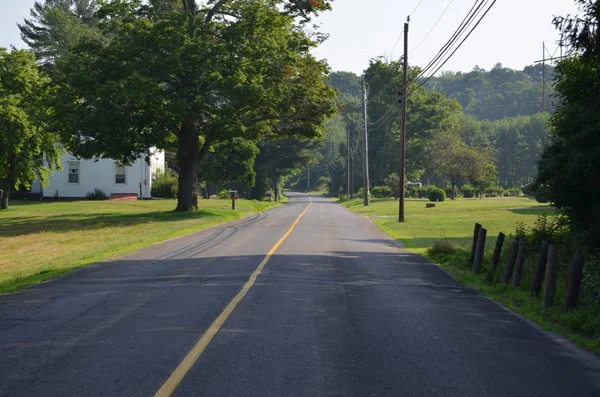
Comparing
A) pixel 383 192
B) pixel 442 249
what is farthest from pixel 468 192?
pixel 442 249

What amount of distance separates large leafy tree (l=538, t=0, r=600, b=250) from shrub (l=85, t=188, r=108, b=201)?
4699 cm

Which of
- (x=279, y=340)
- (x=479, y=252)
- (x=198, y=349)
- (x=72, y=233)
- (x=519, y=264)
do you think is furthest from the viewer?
(x=72, y=233)

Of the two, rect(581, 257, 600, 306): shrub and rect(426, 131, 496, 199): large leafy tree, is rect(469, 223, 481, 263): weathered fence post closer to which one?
rect(581, 257, 600, 306): shrub

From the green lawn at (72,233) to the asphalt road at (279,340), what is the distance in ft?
12.2

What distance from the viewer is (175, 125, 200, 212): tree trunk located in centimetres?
3981

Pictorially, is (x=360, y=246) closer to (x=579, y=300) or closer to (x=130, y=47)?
(x=579, y=300)

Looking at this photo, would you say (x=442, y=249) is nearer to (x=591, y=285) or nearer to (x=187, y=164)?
(x=591, y=285)

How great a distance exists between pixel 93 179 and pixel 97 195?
6.92 feet

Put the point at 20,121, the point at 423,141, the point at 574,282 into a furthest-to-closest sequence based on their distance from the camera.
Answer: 1. the point at 423,141
2. the point at 20,121
3. the point at 574,282

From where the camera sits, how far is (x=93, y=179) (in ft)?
192

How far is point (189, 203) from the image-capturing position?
4150cm

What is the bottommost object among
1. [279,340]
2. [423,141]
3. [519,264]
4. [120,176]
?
[279,340]

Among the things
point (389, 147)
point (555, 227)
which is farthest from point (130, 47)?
point (389, 147)

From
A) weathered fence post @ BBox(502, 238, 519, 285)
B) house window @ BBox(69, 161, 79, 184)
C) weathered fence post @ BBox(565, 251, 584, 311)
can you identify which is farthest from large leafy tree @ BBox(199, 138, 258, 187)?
weathered fence post @ BBox(565, 251, 584, 311)
